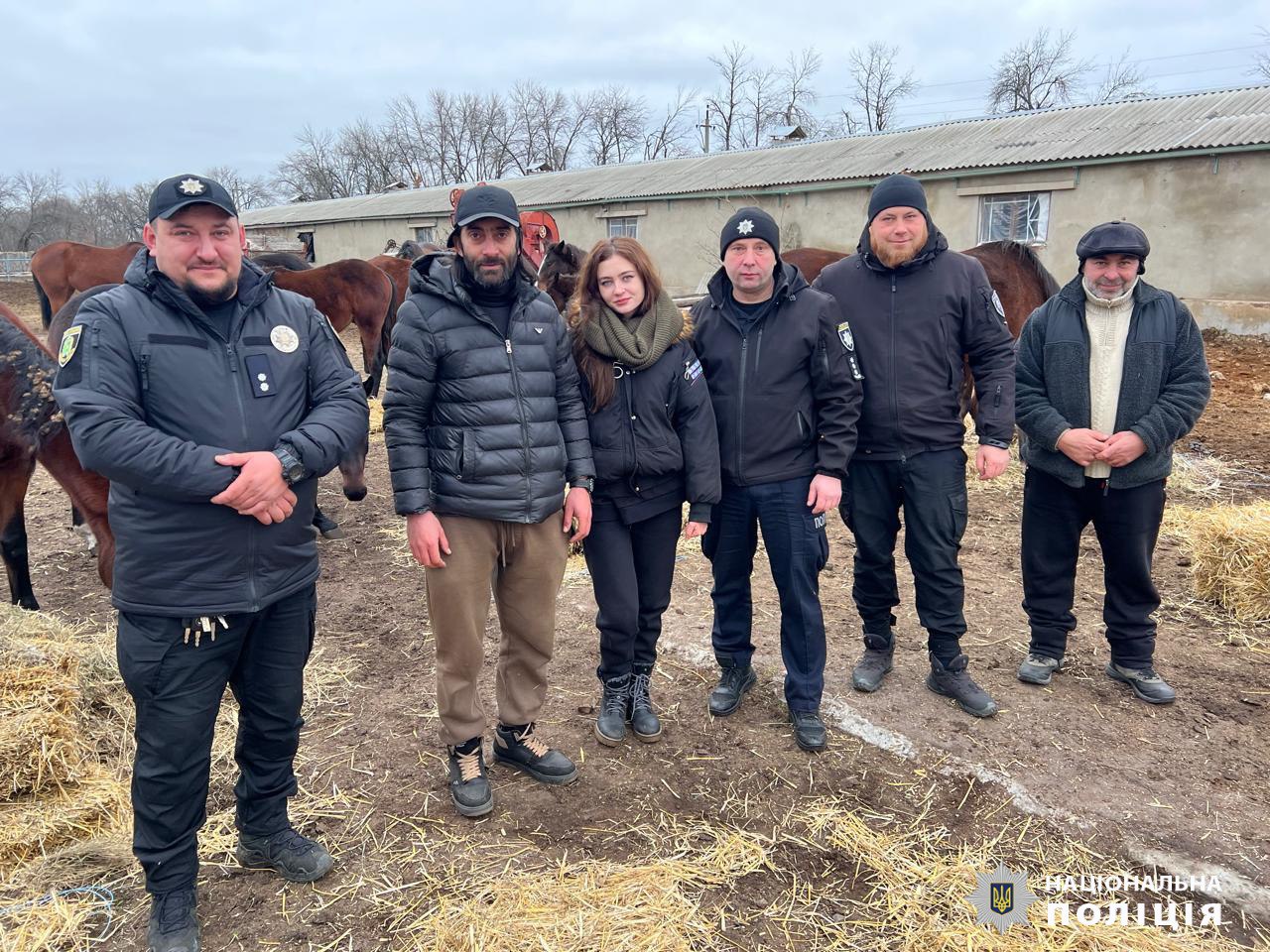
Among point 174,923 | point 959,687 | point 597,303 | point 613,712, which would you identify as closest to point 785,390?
point 597,303

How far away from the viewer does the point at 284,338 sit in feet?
7.06

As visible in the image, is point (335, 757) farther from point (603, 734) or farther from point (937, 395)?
point (937, 395)

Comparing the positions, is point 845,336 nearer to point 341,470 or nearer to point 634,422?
point 634,422

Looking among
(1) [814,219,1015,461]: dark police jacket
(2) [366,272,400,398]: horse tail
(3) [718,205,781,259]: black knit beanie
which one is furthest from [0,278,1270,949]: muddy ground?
(2) [366,272,400,398]: horse tail

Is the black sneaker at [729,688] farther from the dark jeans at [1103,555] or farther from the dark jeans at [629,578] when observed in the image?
the dark jeans at [1103,555]

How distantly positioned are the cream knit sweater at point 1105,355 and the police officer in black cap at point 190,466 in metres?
2.92

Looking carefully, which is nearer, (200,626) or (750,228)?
(200,626)

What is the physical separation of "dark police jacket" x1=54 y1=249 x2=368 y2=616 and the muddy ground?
3.22 feet

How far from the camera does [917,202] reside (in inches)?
121

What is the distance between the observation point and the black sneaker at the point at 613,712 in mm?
3135

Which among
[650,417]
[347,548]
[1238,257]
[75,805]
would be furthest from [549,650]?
[1238,257]

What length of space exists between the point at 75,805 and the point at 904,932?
2707 mm

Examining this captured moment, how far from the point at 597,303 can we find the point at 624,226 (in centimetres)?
1921

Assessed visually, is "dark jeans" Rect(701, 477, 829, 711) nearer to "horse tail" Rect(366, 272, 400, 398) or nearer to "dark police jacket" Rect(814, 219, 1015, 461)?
"dark police jacket" Rect(814, 219, 1015, 461)
